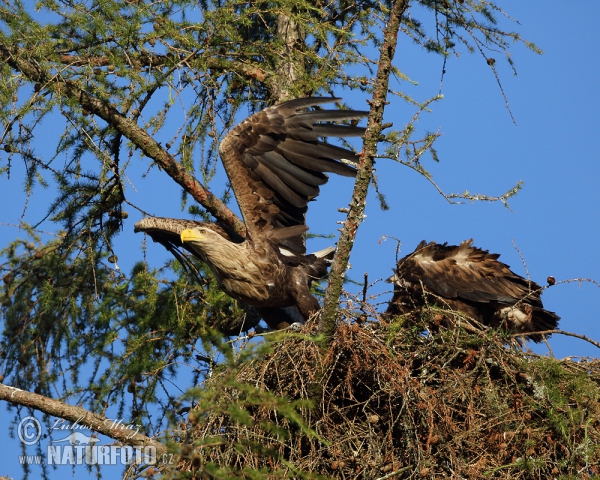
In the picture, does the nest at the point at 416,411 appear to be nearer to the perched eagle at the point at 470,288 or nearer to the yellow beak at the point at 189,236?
the perched eagle at the point at 470,288

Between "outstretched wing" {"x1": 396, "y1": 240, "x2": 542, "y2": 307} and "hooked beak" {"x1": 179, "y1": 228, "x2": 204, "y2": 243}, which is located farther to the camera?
"hooked beak" {"x1": 179, "y1": 228, "x2": 204, "y2": 243}

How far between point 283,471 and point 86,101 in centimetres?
332

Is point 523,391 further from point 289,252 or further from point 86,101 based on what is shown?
point 86,101

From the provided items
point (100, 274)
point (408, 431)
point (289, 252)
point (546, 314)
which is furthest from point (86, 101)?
point (546, 314)

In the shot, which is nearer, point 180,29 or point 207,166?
point 180,29

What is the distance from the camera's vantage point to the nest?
532 centimetres

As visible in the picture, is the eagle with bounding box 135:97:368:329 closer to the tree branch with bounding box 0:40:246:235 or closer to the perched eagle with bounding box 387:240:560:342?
the tree branch with bounding box 0:40:246:235

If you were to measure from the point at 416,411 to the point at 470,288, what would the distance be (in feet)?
5.48

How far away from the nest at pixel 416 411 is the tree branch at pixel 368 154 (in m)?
0.47

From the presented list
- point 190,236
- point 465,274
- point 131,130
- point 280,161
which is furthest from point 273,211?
point 465,274

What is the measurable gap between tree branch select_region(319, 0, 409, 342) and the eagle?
1889 mm

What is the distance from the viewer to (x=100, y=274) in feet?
24.5

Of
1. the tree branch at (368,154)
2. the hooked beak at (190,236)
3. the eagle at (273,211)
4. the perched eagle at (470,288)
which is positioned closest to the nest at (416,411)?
the tree branch at (368,154)

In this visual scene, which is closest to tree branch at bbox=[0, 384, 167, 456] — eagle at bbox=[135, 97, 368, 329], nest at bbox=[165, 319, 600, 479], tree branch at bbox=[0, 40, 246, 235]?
nest at bbox=[165, 319, 600, 479]
